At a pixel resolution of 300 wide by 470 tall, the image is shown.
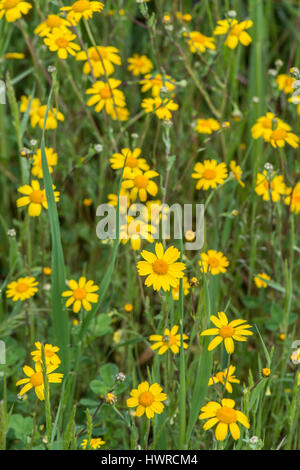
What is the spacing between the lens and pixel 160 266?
1.17m

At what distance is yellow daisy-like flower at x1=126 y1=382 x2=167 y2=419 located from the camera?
3.67 feet

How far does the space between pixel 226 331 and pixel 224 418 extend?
15cm

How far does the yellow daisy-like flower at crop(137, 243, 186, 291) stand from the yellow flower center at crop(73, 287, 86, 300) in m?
0.21

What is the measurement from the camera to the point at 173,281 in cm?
116

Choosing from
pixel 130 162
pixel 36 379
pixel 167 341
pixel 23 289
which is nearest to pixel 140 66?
pixel 130 162

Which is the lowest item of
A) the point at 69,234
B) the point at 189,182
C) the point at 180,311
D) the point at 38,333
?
the point at 38,333

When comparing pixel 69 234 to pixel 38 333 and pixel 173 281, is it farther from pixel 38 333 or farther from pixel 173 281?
pixel 173 281

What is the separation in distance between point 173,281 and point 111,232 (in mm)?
381

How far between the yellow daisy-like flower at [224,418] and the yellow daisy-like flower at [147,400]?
0.29ft

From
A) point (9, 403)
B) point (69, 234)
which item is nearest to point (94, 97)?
point (69, 234)

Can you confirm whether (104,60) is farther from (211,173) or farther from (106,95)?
(211,173)
